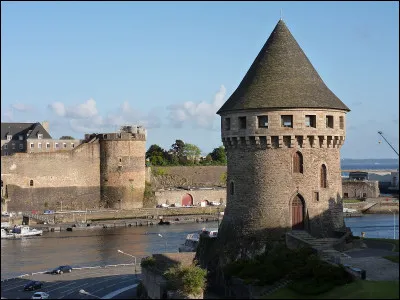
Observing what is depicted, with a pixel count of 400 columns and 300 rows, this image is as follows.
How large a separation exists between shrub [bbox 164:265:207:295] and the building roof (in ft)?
216

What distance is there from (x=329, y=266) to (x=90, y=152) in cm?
5808

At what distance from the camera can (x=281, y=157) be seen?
34156mm

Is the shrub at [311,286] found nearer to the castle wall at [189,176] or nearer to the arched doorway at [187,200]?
the arched doorway at [187,200]

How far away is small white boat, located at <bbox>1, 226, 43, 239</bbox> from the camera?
68.0 m

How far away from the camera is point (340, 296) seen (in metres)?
25.2

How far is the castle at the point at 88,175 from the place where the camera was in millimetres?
80875

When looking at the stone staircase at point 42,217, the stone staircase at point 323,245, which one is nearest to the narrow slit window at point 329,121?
the stone staircase at point 323,245

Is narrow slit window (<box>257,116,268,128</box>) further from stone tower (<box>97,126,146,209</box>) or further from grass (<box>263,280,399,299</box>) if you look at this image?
stone tower (<box>97,126,146,209</box>)

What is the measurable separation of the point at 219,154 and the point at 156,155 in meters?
10.8

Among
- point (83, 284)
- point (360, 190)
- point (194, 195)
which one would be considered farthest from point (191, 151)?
point (83, 284)

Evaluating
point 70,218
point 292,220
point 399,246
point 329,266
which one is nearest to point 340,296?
point 329,266

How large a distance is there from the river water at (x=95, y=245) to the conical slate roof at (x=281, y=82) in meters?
19.8

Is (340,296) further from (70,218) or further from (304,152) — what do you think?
(70,218)

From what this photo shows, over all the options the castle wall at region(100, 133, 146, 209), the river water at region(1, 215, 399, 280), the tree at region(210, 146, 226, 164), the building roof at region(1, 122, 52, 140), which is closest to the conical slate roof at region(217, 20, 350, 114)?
the river water at region(1, 215, 399, 280)
